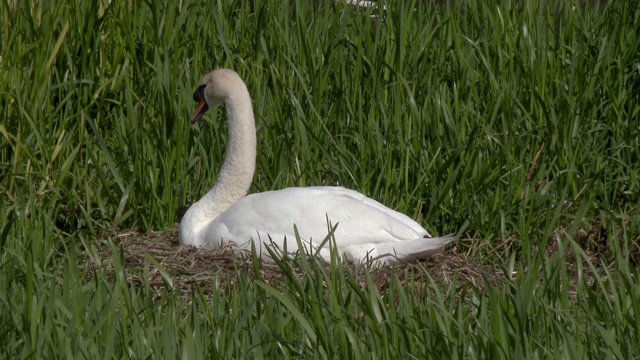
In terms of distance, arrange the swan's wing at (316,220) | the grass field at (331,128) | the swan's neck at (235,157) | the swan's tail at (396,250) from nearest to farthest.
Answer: the swan's tail at (396,250) → the swan's wing at (316,220) → the grass field at (331,128) → the swan's neck at (235,157)

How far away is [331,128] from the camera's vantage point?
5.63m

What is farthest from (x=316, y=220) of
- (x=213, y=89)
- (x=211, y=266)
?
(x=213, y=89)

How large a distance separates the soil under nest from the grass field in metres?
0.01

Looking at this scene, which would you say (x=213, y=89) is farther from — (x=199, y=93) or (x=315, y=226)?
(x=315, y=226)

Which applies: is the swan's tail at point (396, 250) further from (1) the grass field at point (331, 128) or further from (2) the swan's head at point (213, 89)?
(2) the swan's head at point (213, 89)

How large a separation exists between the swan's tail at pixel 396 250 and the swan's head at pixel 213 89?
94 centimetres

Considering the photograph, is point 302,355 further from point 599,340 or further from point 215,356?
point 599,340

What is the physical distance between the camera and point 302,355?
3197 mm

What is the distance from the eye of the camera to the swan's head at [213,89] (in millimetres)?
5094

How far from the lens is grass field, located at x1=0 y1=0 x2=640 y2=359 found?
4812mm

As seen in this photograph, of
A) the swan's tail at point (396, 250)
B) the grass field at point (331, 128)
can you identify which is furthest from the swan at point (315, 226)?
the grass field at point (331, 128)

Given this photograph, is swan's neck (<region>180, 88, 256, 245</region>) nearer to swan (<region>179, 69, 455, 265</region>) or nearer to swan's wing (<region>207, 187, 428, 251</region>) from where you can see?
swan (<region>179, 69, 455, 265</region>)

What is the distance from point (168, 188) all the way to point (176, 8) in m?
1.36

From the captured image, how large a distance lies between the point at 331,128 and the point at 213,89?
2.39 feet
